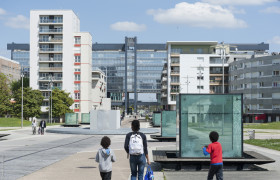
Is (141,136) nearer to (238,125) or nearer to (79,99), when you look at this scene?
(238,125)

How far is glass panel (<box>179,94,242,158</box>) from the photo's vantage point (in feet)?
43.4

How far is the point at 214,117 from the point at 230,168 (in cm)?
174

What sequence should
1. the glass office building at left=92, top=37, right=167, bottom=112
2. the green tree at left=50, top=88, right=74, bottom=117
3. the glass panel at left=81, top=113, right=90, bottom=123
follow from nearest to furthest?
the glass panel at left=81, top=113, right=90, bottom=123 → the green tree at left=50, top=88, right=74, bottom=117 → the glass office building at left=92, top=37, right=167, bottom=112

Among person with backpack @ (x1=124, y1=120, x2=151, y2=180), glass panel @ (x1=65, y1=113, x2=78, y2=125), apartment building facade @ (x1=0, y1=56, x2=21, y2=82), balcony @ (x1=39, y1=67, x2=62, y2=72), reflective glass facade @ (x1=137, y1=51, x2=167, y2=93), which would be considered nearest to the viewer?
person with backpack @ (x1=124, y1=120, x2=151, y2=180)

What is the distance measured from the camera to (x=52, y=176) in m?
11.5

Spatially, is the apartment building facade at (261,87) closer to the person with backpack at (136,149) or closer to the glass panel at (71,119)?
the glass panel at (71,119)

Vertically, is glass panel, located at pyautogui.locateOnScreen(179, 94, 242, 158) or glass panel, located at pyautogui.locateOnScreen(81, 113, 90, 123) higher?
glass panel, located at pyautogui.locateOnScreen(179, 94, 242, 158)

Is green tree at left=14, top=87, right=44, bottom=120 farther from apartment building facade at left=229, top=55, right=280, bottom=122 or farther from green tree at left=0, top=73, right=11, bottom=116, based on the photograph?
apartment building facade at left=229, top=55, right=280, bottom=122

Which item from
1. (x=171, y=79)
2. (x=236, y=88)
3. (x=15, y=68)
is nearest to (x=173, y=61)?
(x=171, y=79)

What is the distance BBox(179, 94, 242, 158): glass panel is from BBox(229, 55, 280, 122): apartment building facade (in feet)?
238

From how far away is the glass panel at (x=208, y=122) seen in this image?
13.2 meters

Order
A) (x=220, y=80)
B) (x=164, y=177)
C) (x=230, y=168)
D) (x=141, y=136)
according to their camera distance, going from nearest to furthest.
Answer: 1. (x=141, y=136)
2. (x=164, y=177)
3. (x=230, y=168)
4. (x=220, y=80)

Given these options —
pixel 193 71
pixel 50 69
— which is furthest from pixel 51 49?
pixel 193 71

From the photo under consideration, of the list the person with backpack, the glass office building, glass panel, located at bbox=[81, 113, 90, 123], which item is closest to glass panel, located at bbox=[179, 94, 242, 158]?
the person with backpack
